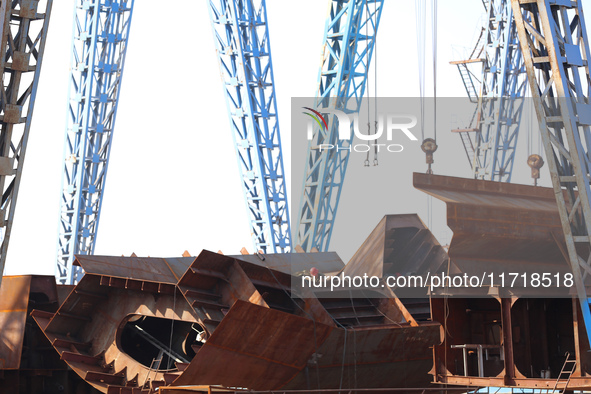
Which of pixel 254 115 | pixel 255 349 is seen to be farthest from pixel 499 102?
pixel 255 349

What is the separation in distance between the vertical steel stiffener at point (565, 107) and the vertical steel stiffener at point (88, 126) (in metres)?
19.9

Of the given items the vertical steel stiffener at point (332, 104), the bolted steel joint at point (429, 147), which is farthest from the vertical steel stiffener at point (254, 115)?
the bolted steel joint at point (429, 147)

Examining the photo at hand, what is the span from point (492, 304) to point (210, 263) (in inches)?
194

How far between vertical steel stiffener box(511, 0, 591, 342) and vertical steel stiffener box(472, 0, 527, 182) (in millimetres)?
18505

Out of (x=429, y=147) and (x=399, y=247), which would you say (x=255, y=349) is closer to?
(x=399, y=247)

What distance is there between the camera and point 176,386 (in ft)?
42.4

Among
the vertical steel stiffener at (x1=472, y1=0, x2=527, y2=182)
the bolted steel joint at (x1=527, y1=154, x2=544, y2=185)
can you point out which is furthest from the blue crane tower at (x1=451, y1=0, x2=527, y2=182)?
the bolted steel joint at (x1=527, y1=154, x2=544, y2=185)

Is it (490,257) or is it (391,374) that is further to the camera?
(391,374)

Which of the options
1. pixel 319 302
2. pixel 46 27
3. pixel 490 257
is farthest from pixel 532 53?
pixel 46 27

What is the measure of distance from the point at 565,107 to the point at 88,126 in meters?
20.5

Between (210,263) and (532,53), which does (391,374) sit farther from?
(532,53)

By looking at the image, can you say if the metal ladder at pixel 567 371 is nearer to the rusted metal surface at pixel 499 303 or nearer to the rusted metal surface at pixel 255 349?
the rusted metal surface at pixel 499 303

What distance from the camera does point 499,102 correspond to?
101ft

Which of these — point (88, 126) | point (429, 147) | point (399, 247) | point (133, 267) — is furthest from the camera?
point (88, 126)
